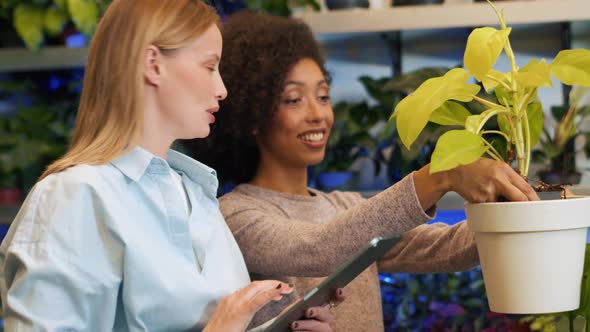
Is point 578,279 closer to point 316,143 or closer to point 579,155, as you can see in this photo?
point 316,143

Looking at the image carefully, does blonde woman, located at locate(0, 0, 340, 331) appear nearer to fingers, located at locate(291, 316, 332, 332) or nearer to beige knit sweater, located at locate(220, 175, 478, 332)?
fingers, located at locate(291, 316, 332, 332)

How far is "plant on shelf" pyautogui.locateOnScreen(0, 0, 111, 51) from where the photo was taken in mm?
2402

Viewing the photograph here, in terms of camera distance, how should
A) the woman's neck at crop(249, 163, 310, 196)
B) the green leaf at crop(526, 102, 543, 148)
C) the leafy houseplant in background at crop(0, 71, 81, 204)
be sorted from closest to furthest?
the green leaf at crop(526, 102, 543, 148)
the woman's neck at crop(249, 163, 310, 196)
the leafy houseplant in background at crop(0, 71, 81, 204)

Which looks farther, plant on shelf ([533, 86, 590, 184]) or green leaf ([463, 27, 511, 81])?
plant on shelf ([533, 86, 590, 184])

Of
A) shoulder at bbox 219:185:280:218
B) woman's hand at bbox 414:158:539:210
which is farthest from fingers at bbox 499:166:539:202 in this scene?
shoulder at bbox 219:185:280:218

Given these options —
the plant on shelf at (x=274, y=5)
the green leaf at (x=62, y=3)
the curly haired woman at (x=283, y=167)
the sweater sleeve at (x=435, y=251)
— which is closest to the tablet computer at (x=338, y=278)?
the curly haired woman at (x=283, y=167)

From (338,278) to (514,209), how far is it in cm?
23

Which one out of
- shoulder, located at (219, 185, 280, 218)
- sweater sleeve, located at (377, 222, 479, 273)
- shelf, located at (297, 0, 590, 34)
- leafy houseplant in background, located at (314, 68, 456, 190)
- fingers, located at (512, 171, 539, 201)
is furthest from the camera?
leafy houseplant in background, located at (314, 68, 456, 190)

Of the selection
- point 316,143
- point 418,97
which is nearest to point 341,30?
point 316,143

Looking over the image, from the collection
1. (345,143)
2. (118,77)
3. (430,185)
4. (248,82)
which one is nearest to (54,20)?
(345,143)

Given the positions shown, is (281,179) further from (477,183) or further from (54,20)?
(54,20)

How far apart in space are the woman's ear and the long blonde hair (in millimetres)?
10

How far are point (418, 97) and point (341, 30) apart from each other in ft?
4.16

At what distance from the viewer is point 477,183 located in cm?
103
